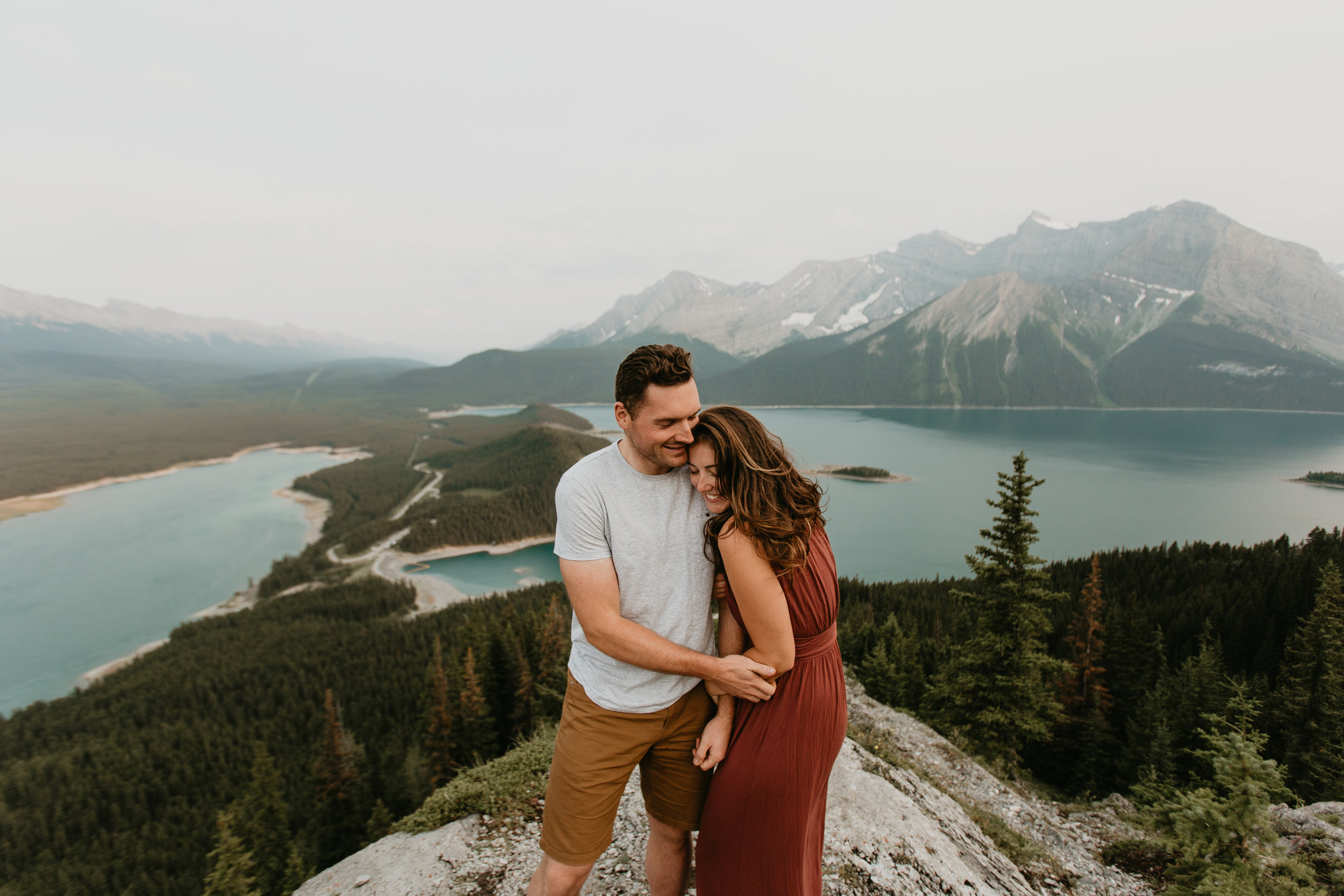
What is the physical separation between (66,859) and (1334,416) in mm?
259728

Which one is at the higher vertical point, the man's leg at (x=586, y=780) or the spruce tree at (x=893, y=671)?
the man's leg at (x=586, y=780)

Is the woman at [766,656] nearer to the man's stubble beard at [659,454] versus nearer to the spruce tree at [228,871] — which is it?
the man's stubble beard at [659,454]

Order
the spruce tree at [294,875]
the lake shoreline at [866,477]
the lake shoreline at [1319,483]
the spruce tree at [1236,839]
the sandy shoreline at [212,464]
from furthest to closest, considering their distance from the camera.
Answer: the lake shoreline at [866,477]
the lake shoreline at [1319,483]
the sandy shoreline at [212,464]
the spruce tree at [294,875]
the spruce tree at [1236,839]

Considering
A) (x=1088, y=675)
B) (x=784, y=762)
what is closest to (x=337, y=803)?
(x=784, y=762)

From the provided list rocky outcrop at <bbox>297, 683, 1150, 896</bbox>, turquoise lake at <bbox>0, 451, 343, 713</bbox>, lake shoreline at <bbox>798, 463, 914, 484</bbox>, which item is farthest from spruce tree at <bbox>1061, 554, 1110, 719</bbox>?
turquoise lake at <bbox>0, 451, 343, 713</bbox>

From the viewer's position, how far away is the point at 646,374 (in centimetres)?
237

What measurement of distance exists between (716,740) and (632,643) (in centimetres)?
77

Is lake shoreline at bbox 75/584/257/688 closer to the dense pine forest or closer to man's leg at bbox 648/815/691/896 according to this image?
the dense pine forest

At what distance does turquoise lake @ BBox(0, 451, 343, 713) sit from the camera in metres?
64.9

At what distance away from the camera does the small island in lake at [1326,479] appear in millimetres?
82875

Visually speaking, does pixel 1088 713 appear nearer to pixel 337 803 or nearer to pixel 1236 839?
pixel 1236 839

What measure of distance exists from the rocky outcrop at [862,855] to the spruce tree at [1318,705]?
14841 mm

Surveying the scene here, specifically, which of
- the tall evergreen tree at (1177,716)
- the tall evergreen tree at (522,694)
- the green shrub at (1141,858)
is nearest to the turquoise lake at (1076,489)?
the tall evergreen tree at (1177,716)

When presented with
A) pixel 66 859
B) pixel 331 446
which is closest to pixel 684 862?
pixel 66 859
